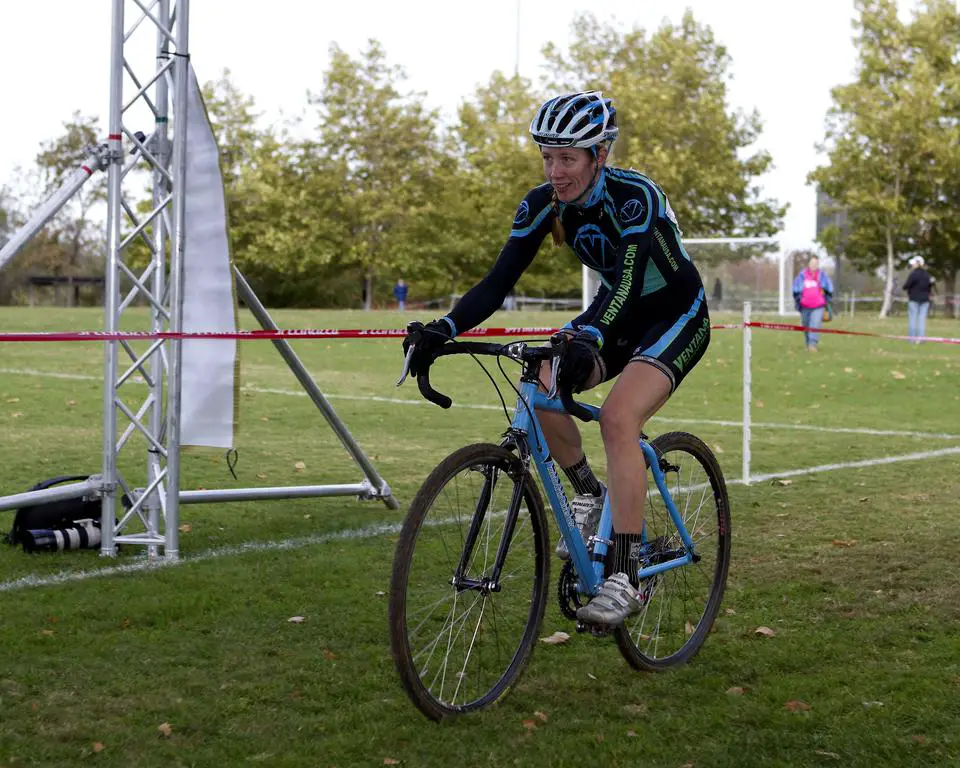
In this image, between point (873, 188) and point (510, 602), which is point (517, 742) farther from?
point (873, 188)

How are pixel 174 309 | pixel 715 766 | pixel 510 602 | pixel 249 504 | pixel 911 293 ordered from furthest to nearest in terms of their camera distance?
1. pixel 911 293
2. pixel 249 504
3. pixel 174 309
4. pixel 510 602
5. pixel 715 766

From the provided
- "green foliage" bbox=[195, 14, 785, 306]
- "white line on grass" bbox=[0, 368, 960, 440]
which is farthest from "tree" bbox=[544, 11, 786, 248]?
"white line on grass" bbox=[0, 368, 960, 440]

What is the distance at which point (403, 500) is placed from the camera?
925 cm

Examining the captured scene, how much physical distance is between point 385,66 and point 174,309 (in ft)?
216

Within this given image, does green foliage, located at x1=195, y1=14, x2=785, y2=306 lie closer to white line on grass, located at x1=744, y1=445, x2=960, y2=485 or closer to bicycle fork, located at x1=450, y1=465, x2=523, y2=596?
white line on grass, located at x1=744, y1=445, x2=960, y2=485

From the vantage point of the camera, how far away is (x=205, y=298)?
289 inches

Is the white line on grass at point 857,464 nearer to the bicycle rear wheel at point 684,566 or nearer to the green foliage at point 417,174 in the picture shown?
the bicycle rear wheel at point 684,566

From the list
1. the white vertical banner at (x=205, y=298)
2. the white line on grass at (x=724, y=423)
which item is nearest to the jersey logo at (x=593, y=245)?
the white vertical banner at (x=205, y=298)

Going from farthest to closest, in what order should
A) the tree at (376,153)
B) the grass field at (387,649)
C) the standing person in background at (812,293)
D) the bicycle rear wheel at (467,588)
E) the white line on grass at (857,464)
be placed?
the tree at (376,153) < the standing person in background at (812,293) < the white line on grass at (857,464) < the grass field at (387,649) < the bicycle rear wheel at (467,588)

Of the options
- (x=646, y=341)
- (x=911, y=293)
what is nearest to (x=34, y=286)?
(x=911, y=293)

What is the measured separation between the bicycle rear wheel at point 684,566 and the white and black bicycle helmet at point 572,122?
1.24 m

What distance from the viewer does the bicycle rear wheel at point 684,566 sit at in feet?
17.6

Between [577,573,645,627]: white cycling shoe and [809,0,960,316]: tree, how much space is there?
55.3m

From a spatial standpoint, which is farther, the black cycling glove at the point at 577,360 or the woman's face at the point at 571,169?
the woman's face at the point at 571,169
